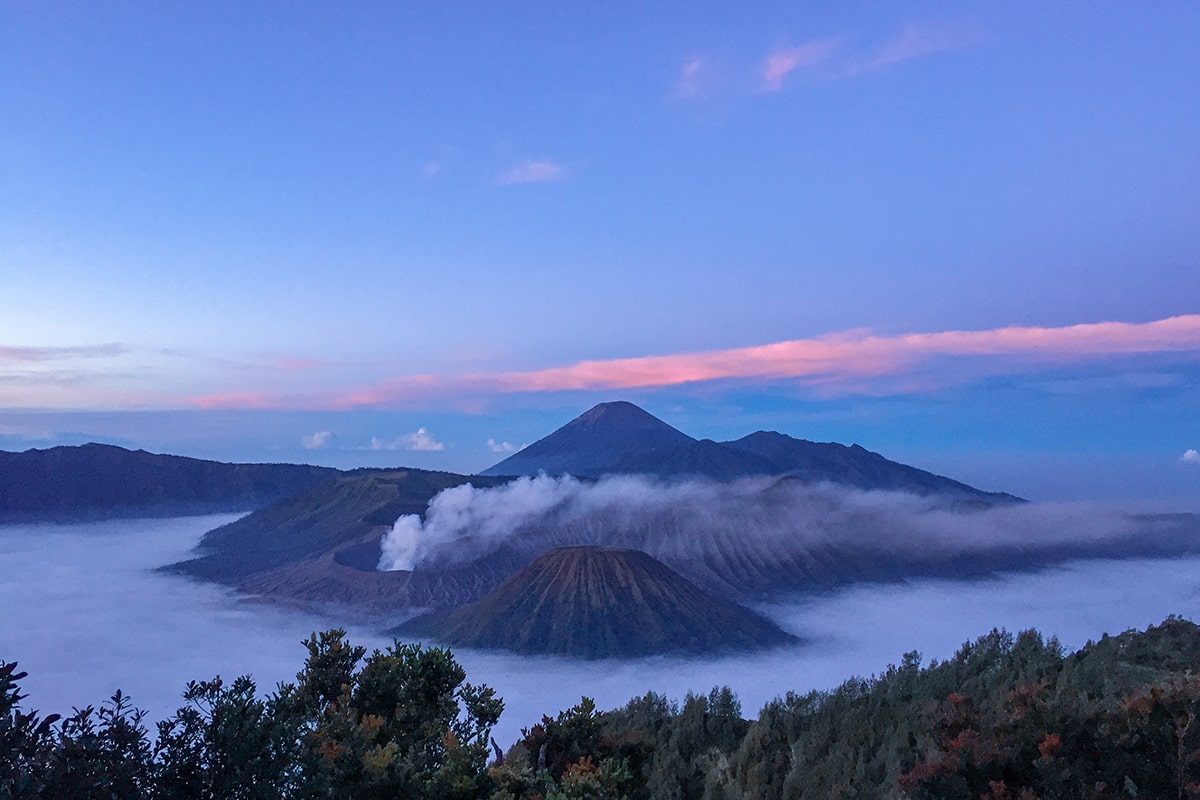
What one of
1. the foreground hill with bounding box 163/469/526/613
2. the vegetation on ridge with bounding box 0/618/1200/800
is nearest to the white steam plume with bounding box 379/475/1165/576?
the foreground hill with bounding box 163/469/526/613

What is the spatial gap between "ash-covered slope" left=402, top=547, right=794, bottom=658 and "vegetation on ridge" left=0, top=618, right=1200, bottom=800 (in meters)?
50.0

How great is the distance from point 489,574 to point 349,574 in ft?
56.1

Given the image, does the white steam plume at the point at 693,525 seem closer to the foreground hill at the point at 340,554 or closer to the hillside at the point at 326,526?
the foreground hill at the point at 340,554

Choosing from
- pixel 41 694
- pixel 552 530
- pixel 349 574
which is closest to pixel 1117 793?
pixel 41 694

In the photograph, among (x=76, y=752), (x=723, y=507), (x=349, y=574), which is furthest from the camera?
(x=723, y=507)

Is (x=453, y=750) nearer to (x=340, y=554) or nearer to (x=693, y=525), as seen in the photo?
(x=340, y=554)

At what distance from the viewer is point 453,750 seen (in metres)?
10.0

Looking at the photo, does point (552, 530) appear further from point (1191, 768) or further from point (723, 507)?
point (1191, 768)

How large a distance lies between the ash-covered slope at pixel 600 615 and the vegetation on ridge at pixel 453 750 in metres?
50.0

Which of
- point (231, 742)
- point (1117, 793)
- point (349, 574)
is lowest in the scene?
point (349, 574)

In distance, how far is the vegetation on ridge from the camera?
6.20 m

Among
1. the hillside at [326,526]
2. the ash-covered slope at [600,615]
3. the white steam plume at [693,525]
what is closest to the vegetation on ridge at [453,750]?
the ash-covered slope at [600,615]

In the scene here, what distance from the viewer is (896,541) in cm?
14538

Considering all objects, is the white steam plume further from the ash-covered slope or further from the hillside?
the ash-covered slope
